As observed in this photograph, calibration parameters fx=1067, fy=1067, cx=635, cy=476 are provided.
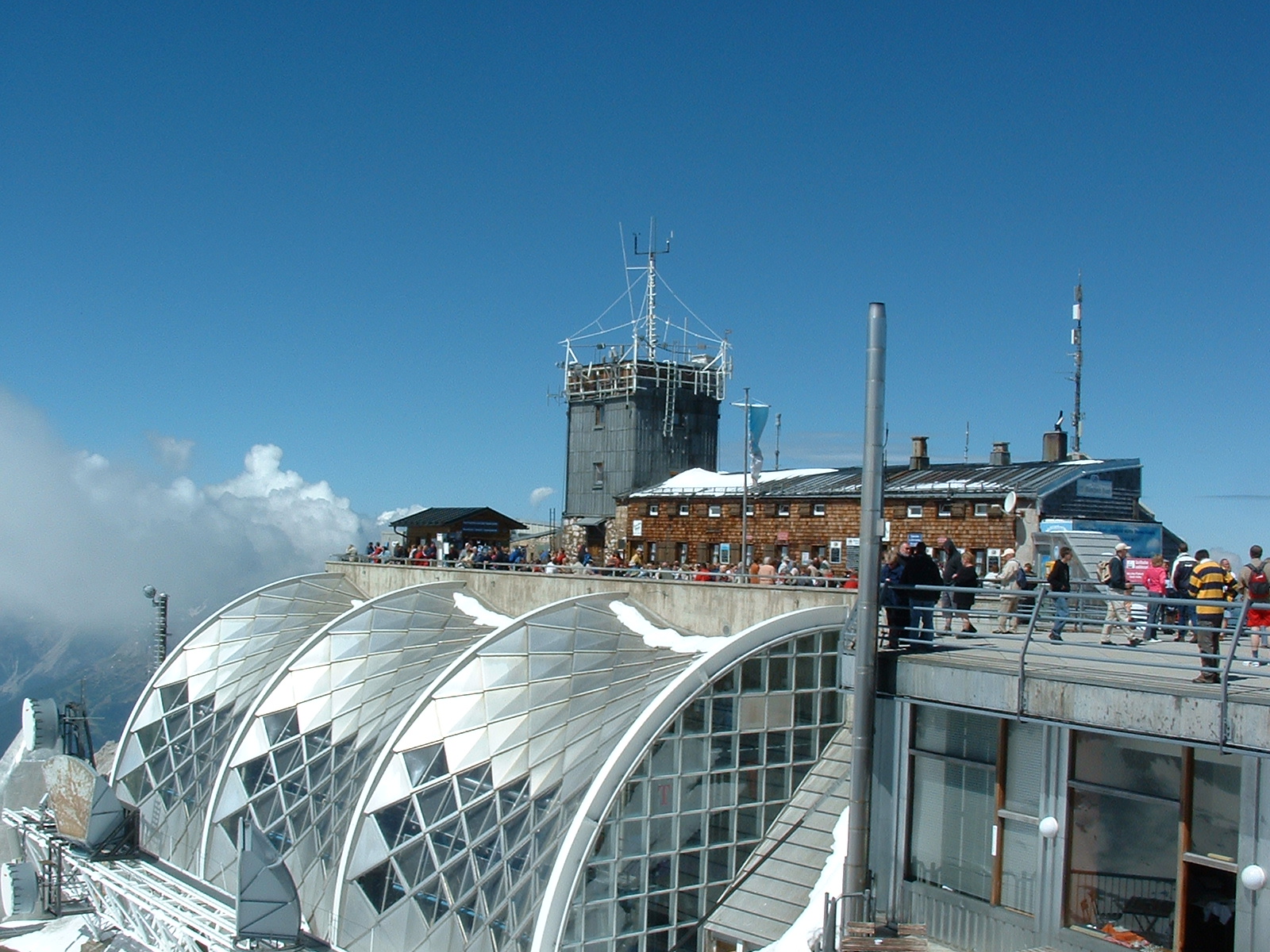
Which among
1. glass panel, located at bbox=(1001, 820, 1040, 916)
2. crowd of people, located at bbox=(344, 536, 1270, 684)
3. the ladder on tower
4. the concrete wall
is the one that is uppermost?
the ladder on tower

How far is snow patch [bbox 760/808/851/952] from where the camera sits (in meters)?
13.1

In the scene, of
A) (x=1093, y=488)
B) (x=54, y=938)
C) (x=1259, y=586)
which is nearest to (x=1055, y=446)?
(x=1093, y=488)

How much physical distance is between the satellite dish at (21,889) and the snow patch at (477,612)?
10.7 m

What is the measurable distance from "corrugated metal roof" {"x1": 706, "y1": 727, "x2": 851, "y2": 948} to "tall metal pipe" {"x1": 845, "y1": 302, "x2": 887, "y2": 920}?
12.4 feet

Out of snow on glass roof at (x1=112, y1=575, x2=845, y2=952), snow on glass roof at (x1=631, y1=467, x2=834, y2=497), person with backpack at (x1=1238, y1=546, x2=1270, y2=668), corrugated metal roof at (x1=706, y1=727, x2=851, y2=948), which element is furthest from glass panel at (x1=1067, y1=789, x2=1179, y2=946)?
snow on glass roof at (x1=631, y1=467, x2=834, y2=497)

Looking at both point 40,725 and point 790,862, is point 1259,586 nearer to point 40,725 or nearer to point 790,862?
point 790,862

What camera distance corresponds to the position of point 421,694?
58.6 ft

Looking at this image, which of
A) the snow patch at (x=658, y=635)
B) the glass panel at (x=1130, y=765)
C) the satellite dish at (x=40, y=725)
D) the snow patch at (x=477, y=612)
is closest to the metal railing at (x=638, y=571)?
the snow patch at (x=658, y=635)

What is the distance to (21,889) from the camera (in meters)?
22.8

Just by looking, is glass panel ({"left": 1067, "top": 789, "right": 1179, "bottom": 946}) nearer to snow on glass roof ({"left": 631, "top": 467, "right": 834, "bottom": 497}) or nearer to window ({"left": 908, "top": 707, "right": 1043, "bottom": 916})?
window ({"left": 908, "top": 707, "right": 1043, "bottom": 916})

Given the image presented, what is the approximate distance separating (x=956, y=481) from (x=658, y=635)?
13.0 meters

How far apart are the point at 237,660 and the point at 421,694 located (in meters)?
11.0

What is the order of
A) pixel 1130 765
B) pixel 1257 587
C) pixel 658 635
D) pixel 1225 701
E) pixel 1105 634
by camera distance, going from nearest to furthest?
pixel 1225 701 → pixel 1130 765 → pixel 1257 587 → pixel 1105 634 → pixel 658 635

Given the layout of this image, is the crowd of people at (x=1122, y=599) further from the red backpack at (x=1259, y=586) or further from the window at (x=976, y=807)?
the window at (x=976, y=807)
